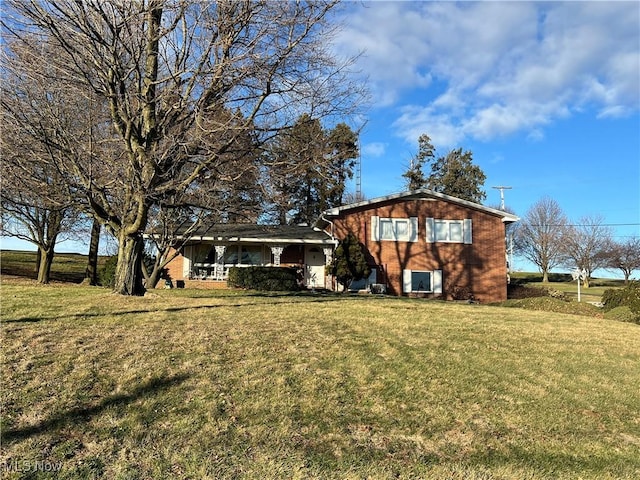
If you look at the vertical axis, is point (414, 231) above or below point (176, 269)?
above

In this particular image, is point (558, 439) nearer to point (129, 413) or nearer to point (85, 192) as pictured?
point (129, 413)

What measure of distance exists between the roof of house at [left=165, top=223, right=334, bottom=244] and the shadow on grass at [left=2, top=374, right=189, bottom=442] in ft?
57.6

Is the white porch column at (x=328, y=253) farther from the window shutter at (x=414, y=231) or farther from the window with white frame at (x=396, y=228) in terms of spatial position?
the window shutter at (x=414, y=231)

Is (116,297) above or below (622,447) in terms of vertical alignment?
above

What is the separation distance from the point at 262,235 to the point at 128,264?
12830 millimetres

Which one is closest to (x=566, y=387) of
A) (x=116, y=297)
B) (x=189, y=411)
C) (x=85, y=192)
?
(x=189, y=411)

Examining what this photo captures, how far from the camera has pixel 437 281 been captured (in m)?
24.0

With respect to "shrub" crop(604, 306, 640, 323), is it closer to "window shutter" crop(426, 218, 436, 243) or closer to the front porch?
"window shutter" crop(426, 218, 436, 243)

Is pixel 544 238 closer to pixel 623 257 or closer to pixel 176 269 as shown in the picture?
pixel 623 257

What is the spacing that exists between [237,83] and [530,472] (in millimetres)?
8643

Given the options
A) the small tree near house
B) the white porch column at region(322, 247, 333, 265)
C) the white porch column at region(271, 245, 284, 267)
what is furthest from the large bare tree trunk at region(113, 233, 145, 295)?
the white porch column at region(322, 247, 333, 265)

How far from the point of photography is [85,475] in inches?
130

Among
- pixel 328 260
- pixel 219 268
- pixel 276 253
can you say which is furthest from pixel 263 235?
pixel 328 260

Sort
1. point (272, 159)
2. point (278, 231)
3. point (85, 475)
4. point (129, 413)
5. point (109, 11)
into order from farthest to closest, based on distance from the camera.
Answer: point (278, 231), point (272, 159), point (109, 11), point (129, 413), point (85, 475)
